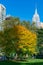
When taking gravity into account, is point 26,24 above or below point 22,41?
above

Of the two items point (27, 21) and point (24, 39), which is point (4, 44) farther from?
point (27, 21)

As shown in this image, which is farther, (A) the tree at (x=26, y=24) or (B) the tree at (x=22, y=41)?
(A) the tree at (x=26, y=24)

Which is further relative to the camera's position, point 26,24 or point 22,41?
point 26,24

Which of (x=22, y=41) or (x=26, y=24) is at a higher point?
(x=26, y=24)

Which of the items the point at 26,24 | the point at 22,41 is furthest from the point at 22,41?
the point at 26,24

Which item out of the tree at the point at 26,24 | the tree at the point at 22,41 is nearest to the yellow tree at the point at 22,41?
the tree at the point at 22,41

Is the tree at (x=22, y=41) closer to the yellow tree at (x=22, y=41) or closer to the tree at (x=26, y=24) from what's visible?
the yellow tree at (x=22, y=41)

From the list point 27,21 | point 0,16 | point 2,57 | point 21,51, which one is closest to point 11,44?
point 21,51

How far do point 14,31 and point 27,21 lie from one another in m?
18.1

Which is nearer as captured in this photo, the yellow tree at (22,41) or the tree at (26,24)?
the yellow tree at (22,41)

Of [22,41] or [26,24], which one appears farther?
A: [26,24]

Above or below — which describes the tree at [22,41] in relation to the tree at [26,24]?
below

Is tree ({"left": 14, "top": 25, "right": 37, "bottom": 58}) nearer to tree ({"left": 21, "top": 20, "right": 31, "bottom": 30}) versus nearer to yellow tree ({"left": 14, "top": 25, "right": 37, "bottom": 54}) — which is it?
yellow tree ({"left": 14, "top": 25, "right": 37, "bottom": 54})

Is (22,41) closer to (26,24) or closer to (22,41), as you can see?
(22,41)
